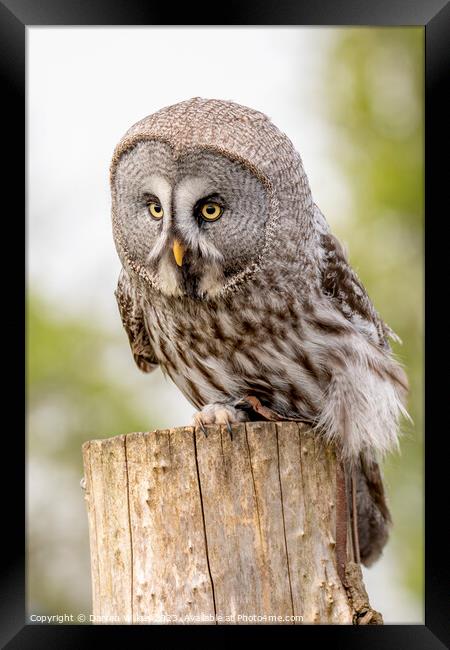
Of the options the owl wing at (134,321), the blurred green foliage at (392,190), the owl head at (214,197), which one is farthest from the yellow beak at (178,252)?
the blurred green foliage at (392,190)

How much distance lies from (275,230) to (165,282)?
48 cm

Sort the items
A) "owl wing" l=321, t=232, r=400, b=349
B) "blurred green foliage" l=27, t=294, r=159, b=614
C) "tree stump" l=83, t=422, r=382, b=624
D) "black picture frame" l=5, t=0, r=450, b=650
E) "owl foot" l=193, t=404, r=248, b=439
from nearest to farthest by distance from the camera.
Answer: "tree stump" l=83, t=422, r=382, b=624, "owl foot" l=193, t=404, r=248, b=439, "black picture frame" l=5, t=0, r=450, b=650, "owl wing" l=321, t=232, r=400, b=349, "blurred green foliage" l=27, t=294, r=159, b=614

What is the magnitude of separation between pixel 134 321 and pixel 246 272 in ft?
2.30

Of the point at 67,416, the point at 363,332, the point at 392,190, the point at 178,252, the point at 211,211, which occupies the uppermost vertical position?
the point at 392,190

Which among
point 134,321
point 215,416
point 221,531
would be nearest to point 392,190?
point 134,321

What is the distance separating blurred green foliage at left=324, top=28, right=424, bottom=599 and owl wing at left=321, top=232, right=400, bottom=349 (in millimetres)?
242

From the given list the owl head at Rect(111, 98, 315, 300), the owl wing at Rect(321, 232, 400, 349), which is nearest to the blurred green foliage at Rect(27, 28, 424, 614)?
the owl wing at Rect(321, 232, 400, 349)

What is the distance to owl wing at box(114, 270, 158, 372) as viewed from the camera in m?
3.89

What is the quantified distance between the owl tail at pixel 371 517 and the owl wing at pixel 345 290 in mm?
612

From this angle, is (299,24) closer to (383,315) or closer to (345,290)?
(345,290)

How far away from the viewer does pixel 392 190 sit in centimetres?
574

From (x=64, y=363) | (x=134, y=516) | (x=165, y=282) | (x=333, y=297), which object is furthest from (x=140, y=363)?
(x=64, y=363)

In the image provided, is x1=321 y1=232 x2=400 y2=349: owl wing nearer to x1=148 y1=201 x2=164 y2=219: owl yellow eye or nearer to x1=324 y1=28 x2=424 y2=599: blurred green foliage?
x1=324 y1=28 x2=424 y2=599: blurred green foliage

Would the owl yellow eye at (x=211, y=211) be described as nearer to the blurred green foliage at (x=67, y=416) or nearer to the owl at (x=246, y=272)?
the owl at (x=246, y=272)
